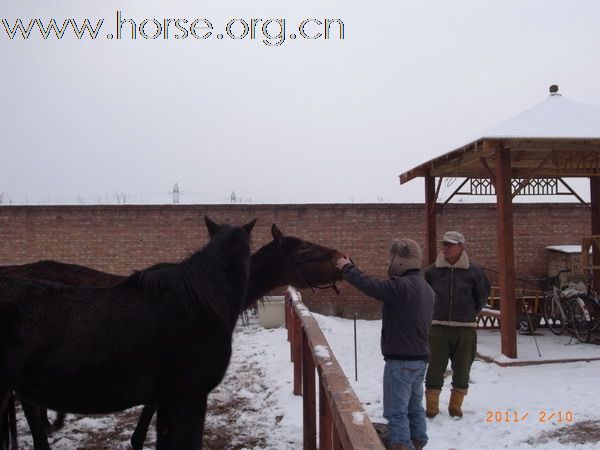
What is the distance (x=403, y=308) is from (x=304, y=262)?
3.14ft

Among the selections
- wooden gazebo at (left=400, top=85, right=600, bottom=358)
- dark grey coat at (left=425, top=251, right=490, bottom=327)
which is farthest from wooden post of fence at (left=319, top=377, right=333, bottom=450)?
wooden gazebo at (left=400, top=85, right=600, bottom=358)

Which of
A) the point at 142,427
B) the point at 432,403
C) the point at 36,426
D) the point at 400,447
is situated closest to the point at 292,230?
the point at 432,403

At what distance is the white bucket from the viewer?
11.3 meters

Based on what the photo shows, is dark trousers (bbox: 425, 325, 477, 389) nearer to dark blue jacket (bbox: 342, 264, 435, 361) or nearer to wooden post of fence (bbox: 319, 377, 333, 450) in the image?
dark blue jacket (bbox: 342, 264, 435, 361)

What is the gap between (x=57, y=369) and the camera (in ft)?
9.66

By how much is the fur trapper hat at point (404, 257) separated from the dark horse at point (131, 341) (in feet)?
3.96

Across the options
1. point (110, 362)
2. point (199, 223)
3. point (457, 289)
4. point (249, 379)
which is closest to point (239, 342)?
point (249, 379)

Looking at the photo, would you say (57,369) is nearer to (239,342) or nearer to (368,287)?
(368,287)

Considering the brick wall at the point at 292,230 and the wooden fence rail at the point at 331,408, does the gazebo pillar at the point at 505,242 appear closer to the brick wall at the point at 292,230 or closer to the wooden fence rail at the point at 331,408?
the wooden fence rail at the point at 331,408

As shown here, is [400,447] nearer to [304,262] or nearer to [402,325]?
[402,325]

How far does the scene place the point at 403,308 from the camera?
3924mm

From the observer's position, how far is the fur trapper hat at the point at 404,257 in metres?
3.95

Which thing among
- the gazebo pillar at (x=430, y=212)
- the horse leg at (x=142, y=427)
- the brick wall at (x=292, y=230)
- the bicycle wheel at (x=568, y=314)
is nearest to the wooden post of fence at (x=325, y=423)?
the horse leg at (x=142, y=427)
